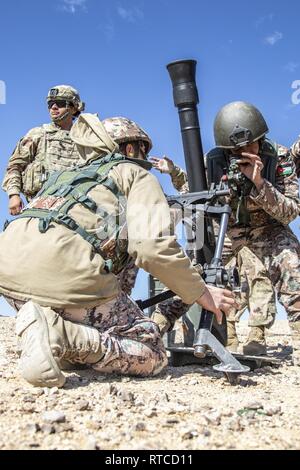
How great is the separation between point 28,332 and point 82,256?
560 millimetres

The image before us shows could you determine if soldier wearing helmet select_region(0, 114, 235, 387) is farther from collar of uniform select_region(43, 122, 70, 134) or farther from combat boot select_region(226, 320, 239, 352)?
collar of uniform select_region(43, 122, 70, 134)

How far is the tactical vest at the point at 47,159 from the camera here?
22.0ft

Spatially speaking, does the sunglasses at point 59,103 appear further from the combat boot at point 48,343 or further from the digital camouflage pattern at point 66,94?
the combat boot at point 48,343

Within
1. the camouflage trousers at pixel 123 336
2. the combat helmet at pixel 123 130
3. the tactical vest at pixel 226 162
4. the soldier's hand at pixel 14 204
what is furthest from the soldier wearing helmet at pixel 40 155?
the camouflage trousers at pixel 123 336

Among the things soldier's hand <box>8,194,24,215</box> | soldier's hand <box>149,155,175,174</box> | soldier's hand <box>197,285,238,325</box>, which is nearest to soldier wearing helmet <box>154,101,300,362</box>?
soldier's hand <box>149,155,175,174</box>

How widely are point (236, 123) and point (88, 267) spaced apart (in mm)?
2529

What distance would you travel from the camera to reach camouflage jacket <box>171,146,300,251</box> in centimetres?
509

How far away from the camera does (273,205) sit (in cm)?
510

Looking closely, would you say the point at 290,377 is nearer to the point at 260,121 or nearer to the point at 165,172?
the point at 260,121

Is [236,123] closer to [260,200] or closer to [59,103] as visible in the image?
[260,200]

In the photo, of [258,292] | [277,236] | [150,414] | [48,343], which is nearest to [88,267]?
[48,343]

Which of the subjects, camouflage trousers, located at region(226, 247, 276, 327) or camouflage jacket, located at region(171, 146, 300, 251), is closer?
camouflage jacket, located at region(171, 146, 300, 251)

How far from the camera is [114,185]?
3.67m
